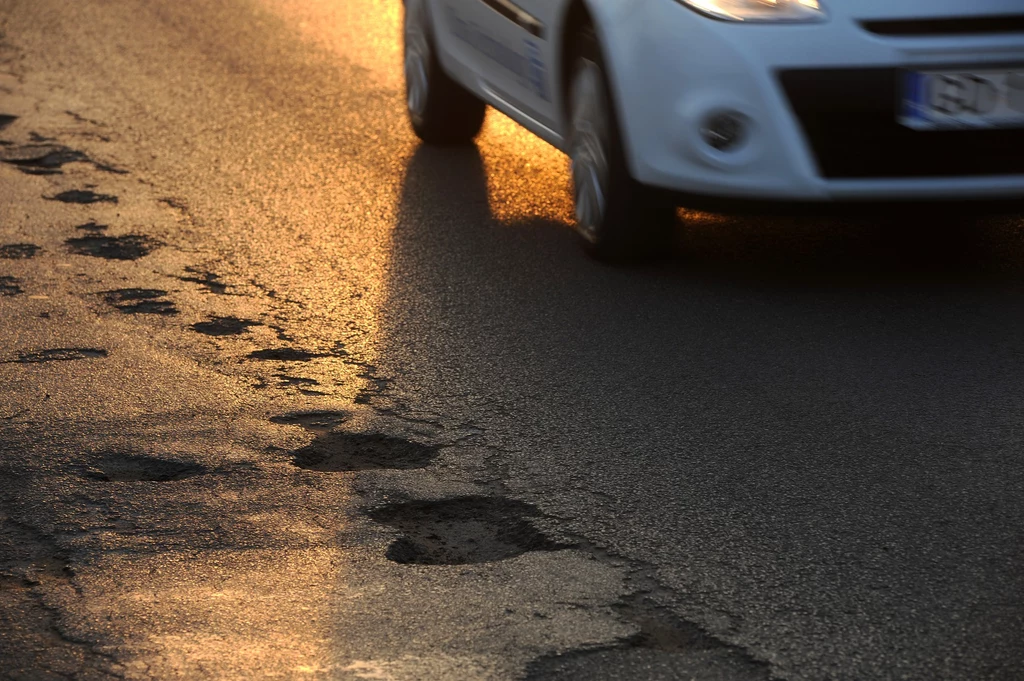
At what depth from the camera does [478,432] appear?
4113mm

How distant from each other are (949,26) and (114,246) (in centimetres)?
280

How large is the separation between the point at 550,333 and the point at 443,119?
266cm

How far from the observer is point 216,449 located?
159 inches

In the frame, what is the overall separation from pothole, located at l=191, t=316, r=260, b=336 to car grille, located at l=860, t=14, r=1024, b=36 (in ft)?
6.36

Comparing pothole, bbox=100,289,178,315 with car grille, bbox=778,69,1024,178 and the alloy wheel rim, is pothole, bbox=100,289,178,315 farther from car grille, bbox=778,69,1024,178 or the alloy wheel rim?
car grille, bbox=778,69,1024,178

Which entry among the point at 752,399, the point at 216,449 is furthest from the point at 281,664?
the point at 752,399

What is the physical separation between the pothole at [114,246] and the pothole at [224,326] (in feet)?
2.56

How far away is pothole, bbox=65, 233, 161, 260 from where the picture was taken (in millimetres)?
5746

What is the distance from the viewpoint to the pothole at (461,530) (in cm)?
345

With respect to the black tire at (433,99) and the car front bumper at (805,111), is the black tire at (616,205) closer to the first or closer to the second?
the car front bumper at (805,111)

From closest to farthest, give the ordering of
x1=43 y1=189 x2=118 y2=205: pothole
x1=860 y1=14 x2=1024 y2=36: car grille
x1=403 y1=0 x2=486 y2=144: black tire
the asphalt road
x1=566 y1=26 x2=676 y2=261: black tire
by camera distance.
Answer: the asphalt road, x1=860 y1=14 x2=1024 y2=36: car grille, x1=566 y1=26 x2=676 y2=261: black tire, x1=43 y1=189 x2=118 y2=205: pothole, x1=403 y1=0 x2=486 y2=144: black tire

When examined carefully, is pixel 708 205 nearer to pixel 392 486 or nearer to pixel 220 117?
pixel 392 486

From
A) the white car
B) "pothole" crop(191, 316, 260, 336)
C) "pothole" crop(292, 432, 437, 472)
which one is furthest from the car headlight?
"pothole" crop(292, 432, 437, 472)

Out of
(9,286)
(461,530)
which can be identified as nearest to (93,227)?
(9,286)
